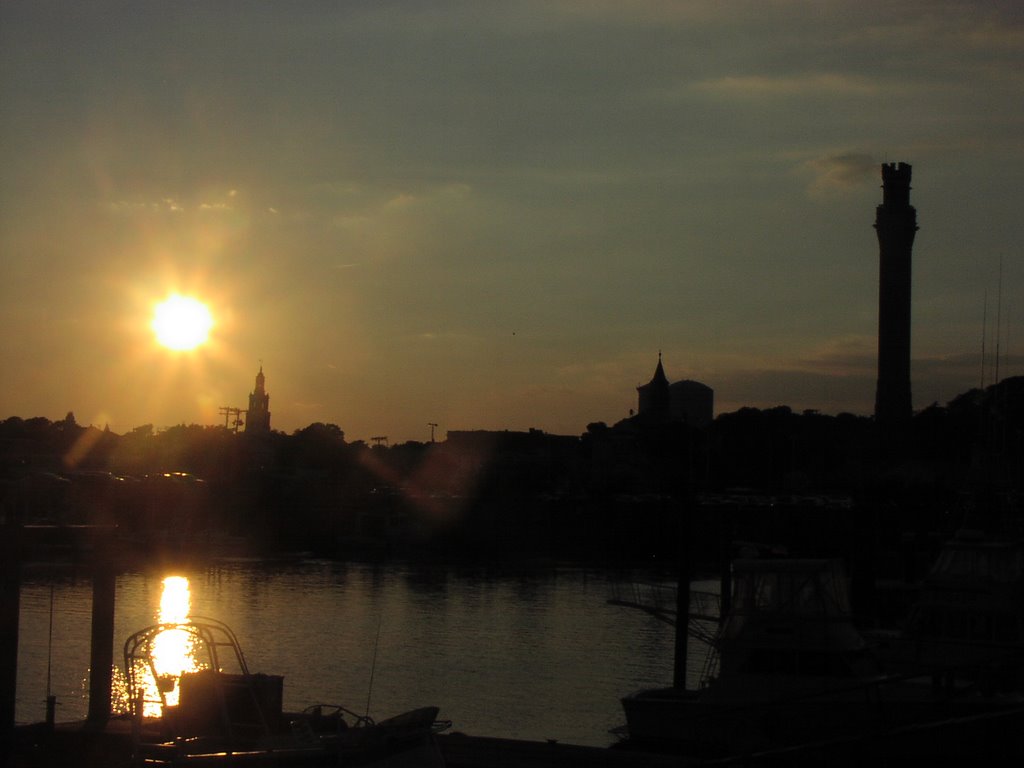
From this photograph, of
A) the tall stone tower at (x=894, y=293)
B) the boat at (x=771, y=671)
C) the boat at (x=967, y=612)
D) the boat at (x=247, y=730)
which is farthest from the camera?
the tall stone tower at (x=894, y=293)

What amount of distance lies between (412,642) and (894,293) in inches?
3642

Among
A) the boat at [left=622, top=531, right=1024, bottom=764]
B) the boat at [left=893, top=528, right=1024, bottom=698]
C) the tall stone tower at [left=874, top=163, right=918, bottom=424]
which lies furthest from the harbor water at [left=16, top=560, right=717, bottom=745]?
the tall stone tower at [left=874, top=163, right=918, bottom=424]

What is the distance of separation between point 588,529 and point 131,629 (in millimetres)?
77304

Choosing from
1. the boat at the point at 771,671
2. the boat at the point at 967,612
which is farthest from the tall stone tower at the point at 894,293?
the boat at the point at 771,671

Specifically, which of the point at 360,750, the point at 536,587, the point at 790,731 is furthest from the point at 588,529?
the point at 360,750

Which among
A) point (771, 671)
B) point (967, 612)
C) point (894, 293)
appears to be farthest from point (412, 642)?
point (894, 293)

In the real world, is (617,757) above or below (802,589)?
below

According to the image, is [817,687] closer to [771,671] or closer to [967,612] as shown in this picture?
[771,671]

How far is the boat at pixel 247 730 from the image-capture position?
18.2 m

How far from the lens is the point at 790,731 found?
27.0m

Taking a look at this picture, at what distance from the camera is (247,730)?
20984 mm

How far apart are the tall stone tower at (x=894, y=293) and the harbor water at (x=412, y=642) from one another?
60.7 m

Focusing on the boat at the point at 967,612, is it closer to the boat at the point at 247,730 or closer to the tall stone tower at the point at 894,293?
the boat at the point at 247,730

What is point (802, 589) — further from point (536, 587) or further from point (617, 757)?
point (536, 587)
